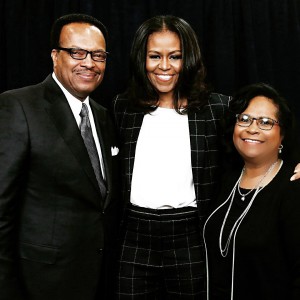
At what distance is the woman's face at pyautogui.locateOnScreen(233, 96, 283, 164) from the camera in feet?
6.10

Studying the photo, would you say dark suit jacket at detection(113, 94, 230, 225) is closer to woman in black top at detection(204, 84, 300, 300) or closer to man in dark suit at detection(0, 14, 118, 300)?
woman in black top at detection(204, 84, 300, 300)

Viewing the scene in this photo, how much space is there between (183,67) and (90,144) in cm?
62

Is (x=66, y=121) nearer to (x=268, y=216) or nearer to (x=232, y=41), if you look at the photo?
(x=268, y=216)

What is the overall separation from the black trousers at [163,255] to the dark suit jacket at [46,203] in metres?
0.23

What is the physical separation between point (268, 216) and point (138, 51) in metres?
1.04

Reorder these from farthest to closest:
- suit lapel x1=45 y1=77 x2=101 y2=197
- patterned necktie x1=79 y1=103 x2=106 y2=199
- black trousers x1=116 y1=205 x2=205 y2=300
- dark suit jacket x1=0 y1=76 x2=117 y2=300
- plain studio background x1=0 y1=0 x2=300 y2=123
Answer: plain studio background x1=0 y1=0 x2=300 y2=123 < black trousers x1=116 y1=205 x2=205 y2=300 < patterned necktie x1=79 y1=103 x2=106 y2=199 < suit lapel x1=45 y1=77 x2=101 y2=197 < dark suit jacket x1=0 y1=76 x2=117 y2=300

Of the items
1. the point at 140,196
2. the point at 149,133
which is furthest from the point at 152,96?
the point at 140,196

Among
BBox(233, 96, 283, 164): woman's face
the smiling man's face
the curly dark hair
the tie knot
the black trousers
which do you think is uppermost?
the curly dark hair

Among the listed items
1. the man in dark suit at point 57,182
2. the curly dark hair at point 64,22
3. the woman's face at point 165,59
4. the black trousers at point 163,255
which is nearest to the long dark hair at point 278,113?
the woman's face at point 165,59

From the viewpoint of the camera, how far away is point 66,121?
71.0 inches

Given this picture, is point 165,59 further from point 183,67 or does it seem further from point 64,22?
point 64,22

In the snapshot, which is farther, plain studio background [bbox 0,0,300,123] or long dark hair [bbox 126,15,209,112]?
plain studio background [bbox 0,0,300,123]

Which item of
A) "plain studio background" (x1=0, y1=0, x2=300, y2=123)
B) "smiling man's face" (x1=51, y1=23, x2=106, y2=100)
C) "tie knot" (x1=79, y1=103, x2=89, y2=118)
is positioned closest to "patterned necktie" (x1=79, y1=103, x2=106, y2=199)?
"tie knot" (x1=79, y1=103, x2=89, y2=118)

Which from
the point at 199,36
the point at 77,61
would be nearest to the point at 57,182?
the point at 77,61
